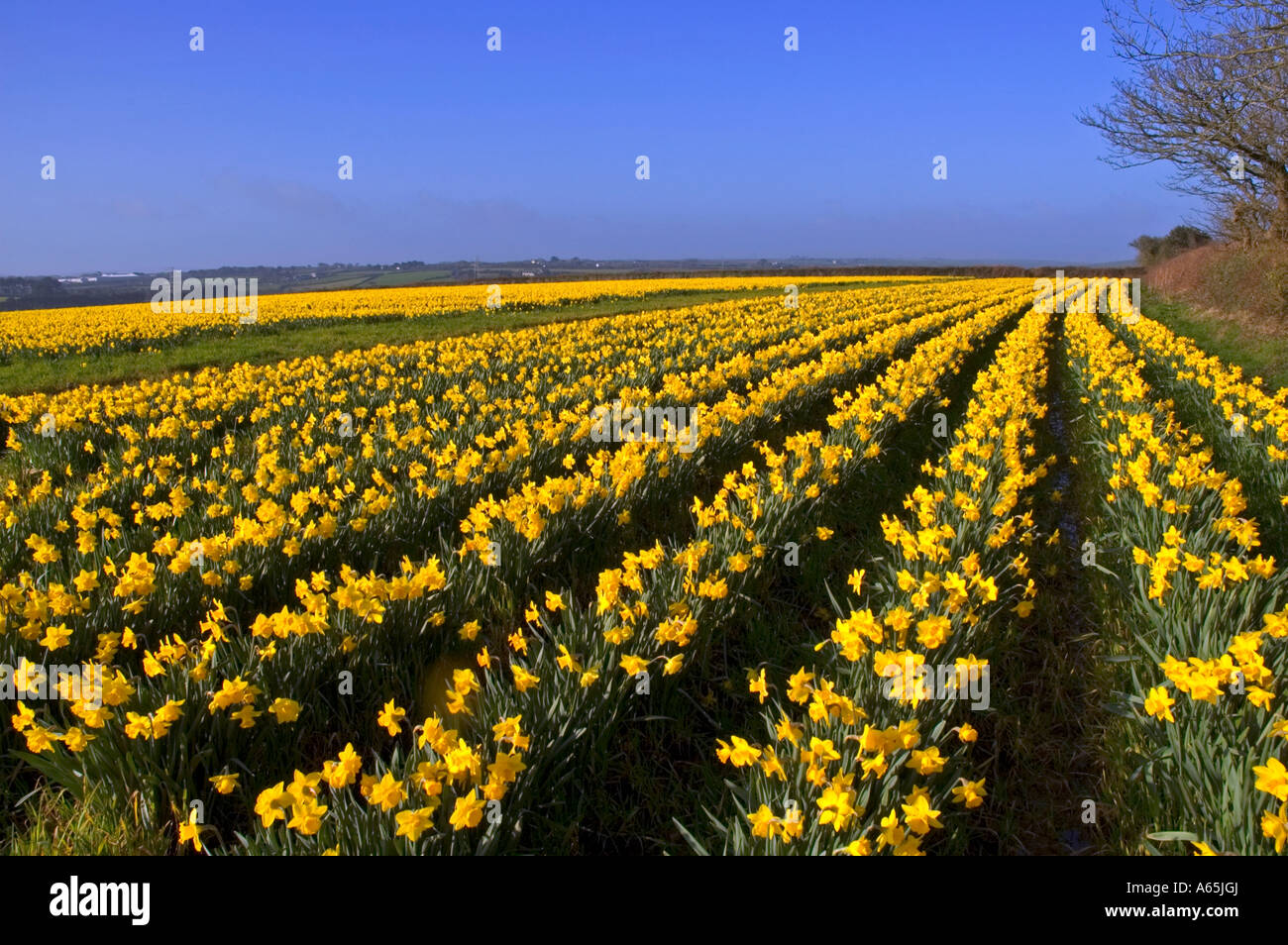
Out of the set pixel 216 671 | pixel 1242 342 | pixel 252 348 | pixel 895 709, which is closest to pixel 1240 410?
pixel 895 709

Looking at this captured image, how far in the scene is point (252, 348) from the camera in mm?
17984

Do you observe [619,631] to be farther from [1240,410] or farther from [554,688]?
[1240,410]

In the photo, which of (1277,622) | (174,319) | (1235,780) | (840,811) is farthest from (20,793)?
(174,319)

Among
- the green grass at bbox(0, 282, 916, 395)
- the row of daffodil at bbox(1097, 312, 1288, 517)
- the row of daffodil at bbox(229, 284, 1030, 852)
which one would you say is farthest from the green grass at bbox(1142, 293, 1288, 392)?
the green grass at bbox(0, 282, 916, 395)

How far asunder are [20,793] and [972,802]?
3.76 meters

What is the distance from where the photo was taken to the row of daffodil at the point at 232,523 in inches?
154

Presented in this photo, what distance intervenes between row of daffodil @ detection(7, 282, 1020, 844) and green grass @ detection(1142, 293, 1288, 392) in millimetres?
13720

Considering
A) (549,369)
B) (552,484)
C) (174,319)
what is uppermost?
(174,319)

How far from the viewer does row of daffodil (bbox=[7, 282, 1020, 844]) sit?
107 inches

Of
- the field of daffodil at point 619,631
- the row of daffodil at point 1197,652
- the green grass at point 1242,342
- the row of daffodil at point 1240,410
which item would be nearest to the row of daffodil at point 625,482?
the field of daffodil at point 619,631
